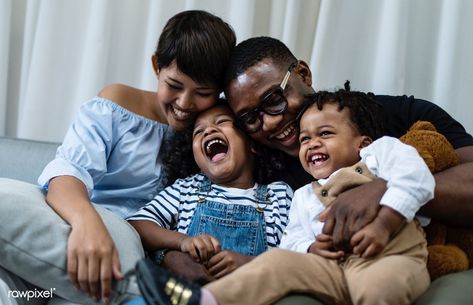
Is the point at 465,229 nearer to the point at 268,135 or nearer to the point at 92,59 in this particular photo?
the point at 268,135

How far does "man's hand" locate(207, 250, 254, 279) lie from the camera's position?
1221 mm

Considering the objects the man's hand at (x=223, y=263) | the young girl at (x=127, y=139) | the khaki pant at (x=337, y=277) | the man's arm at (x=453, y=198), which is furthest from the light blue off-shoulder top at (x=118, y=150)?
the man's arm at (x=453, y=198)

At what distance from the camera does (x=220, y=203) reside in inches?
55.0

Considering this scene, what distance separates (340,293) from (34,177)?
98 centimetres

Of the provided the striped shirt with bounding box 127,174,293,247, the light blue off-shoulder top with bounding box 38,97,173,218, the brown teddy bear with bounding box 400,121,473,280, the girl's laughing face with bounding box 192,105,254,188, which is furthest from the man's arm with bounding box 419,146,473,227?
the light blue off-shoulder top with bounding box 38,97,173,218

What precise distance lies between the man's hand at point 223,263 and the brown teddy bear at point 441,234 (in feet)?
1.25

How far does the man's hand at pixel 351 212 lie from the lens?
1.08 m

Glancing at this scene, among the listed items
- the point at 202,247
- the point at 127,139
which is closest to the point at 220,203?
the point at 202,247

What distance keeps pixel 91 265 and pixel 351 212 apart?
48cm

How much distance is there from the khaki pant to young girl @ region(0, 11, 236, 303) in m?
0.26

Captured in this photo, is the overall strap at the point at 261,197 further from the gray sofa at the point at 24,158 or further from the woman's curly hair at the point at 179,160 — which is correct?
the gray sofa at the point at 24,158

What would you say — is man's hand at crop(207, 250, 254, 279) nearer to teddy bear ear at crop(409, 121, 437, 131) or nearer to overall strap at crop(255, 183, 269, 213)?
overall strap at crop(255, 183, 269, 213)

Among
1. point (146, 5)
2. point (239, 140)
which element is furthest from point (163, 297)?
point (146, 5)

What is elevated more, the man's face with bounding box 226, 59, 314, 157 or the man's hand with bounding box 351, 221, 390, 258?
the man's face with bounding box 226, 59, 314, 157
